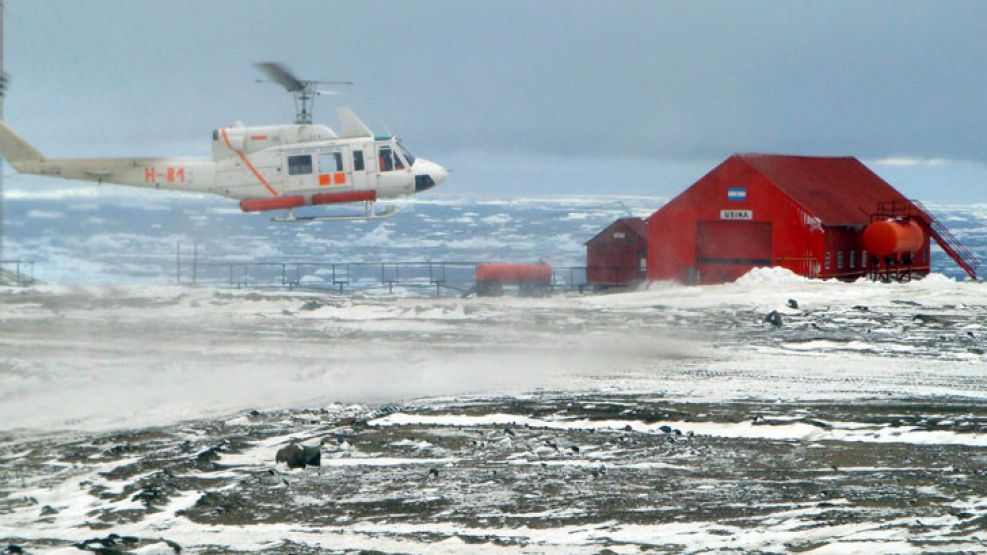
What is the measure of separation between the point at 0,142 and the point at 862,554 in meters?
A: 23.7

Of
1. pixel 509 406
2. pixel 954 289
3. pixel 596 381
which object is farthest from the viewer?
pixel 954 289

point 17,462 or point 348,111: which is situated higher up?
point 348,111

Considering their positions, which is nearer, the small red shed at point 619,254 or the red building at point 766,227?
the red building at point 766,227

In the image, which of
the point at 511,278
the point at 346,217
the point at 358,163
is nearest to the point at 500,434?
the point at 346,217

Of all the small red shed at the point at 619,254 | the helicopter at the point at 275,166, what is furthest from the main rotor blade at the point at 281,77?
the small red shed at the point at 619,254

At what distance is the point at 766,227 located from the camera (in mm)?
43500

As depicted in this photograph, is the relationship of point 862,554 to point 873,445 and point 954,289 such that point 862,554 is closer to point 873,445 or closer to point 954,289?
point 873,445

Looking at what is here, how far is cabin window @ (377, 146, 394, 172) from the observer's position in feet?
95.0

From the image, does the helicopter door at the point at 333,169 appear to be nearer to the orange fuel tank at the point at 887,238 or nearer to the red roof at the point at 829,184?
the red roof at the point at 829,184

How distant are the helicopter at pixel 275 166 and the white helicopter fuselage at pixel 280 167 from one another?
2 cm

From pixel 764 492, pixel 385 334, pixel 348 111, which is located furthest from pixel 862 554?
pixel 348 111

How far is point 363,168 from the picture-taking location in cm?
2889

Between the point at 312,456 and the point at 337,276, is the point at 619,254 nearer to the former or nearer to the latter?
the point at 337,276

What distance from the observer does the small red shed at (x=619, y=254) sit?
50.1 m
